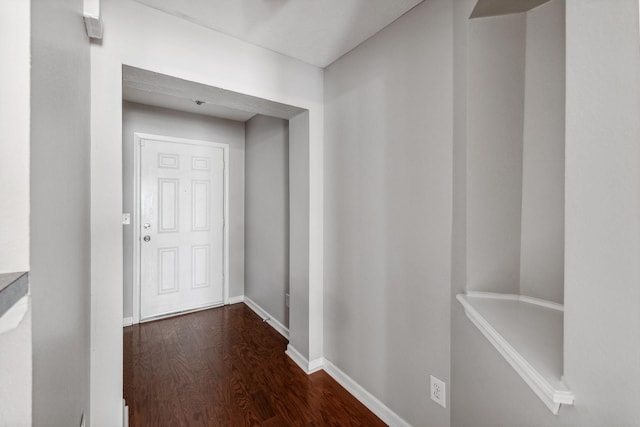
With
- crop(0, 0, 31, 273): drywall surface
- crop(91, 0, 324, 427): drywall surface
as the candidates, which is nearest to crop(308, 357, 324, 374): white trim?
crop(91, 0, 324, 427): drywall surface

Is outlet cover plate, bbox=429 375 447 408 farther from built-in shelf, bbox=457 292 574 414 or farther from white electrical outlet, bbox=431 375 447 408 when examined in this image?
built-in shelf, bbox=457 292 574 414

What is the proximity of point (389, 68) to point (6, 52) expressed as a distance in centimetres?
167

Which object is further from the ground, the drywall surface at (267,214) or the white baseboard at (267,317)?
the drywall surface at (267,214)

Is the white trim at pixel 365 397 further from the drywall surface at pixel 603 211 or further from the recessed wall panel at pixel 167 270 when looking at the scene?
the recessed wall panel at pixel 167 270

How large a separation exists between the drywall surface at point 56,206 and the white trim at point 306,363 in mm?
1556

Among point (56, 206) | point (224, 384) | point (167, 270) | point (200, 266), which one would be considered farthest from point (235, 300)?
point (56, 206)

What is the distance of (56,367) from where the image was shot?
0.69 metres

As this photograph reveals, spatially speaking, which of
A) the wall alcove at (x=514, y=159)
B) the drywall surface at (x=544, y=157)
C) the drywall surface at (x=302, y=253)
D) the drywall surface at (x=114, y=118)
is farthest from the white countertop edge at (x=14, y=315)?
the drywall surface at (x=302, y=253)

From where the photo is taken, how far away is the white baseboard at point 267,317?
2850mm

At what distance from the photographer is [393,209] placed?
5.46 ft

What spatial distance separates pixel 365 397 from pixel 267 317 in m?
1.63

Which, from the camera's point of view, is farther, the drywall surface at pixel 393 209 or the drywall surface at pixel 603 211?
the drywall surface at pixel 393 209

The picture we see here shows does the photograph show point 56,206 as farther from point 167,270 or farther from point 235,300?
point 235,300

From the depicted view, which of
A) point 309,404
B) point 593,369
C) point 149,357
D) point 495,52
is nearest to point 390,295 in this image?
point 309,404
